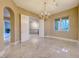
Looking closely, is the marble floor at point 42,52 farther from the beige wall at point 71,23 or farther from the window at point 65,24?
the window at point 65,24

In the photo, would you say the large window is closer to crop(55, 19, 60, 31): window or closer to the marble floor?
crop(55, 19, 60, 31): window

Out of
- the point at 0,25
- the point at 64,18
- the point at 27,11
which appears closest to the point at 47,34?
the point at 64,18

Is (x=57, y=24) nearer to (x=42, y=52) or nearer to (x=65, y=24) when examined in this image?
(x=65, y=24)

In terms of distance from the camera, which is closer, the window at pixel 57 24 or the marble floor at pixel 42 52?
the marble floor at pixel 42 52

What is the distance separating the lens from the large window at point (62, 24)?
349 inches

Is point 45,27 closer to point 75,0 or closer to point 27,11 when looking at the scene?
point 27,11

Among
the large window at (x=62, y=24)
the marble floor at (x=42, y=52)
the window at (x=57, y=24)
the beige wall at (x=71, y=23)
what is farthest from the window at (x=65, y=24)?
the marble floor at (x=42, y=52)

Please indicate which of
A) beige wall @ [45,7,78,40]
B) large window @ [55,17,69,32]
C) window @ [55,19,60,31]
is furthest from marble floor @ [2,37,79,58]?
window @ [55,19,60,31]

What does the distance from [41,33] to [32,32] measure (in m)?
5.32

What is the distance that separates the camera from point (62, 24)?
9555mm

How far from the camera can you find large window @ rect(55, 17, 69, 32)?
8870 mm

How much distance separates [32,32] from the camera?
1623 centimetres

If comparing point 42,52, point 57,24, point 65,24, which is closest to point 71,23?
point 65,24

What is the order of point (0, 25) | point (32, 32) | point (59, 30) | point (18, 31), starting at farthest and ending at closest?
point (32, 32), point (59, 30), point (18, 31), point (0, 25)
